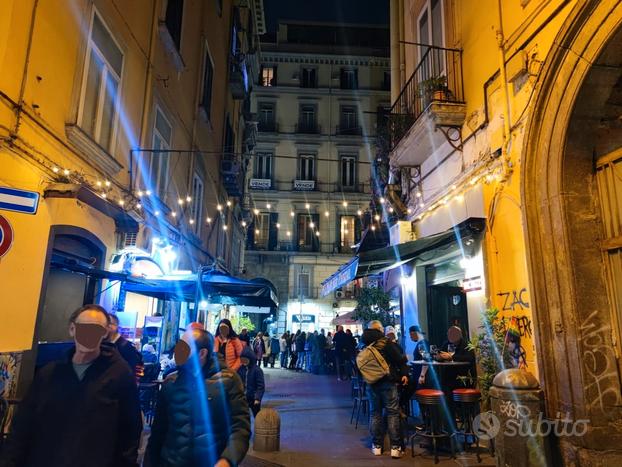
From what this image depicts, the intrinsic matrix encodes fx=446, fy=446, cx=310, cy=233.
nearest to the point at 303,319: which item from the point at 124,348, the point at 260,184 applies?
the point at 260,184

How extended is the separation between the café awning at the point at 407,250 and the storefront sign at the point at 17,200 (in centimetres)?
504

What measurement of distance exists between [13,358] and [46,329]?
188cm

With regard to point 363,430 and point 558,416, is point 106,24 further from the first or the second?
point 558,416

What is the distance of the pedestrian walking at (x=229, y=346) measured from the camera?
22.9 feet

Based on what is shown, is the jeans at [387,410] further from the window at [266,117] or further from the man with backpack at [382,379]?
the window at [266,117]

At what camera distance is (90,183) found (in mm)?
7180

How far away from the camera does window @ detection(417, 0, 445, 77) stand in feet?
29.7

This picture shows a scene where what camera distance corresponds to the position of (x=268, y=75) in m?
34.8

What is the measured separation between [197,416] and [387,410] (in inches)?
163

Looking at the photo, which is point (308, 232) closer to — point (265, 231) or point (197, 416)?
point (265, 231)

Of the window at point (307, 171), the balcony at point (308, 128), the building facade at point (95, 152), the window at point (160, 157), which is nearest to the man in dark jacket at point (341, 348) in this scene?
the building facade at point (95, 152)

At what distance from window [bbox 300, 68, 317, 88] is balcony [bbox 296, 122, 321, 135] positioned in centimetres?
307

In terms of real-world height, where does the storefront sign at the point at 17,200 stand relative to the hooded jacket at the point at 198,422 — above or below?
above

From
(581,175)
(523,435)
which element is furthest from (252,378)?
(581,175)
